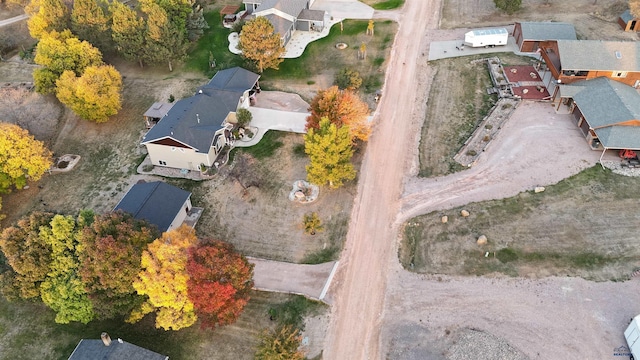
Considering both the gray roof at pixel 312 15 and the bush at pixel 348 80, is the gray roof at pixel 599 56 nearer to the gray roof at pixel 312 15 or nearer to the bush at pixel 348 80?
the bush at pixel 348 80

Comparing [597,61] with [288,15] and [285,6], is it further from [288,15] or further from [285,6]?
[285,6]

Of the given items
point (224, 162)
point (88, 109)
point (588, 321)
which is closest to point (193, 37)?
point (88, 109)

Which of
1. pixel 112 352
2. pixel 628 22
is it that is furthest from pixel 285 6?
pixel 112 352

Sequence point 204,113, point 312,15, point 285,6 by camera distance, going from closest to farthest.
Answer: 1. point 204,113
2. point 285,6
3. point 312,15

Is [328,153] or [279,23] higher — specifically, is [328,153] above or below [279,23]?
above

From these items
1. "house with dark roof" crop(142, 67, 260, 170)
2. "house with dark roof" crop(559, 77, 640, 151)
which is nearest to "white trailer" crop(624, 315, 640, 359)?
"house with dark roof" crop(559, 77, 640, 151)

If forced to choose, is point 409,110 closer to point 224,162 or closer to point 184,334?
point 224,162

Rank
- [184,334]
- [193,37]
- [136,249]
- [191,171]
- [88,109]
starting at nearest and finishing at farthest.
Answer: [136,249] < [184,334] < [191,171] < [88,109] < [193,37]
